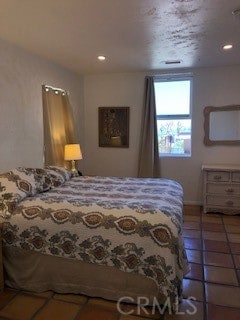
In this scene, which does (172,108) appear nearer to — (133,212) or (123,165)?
(123,165)

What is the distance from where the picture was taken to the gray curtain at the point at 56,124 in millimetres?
3793

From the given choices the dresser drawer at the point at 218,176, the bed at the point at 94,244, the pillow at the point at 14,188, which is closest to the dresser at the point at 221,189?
the dresser drawer at the point at 218,176

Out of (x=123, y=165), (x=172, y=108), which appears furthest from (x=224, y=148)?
(x=123, y=165)

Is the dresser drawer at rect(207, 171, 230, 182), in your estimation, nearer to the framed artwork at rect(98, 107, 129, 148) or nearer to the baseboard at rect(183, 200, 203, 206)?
the baseboard at rect(183, 200, 203, 206)

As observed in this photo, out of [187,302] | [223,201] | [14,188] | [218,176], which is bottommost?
[187,302]

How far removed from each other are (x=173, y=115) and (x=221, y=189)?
152cm

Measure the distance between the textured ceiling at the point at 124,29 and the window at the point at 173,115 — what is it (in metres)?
0.78

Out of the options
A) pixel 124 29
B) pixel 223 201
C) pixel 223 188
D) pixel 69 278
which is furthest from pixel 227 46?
pixel 69 278

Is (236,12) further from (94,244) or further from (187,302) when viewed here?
(187,302)

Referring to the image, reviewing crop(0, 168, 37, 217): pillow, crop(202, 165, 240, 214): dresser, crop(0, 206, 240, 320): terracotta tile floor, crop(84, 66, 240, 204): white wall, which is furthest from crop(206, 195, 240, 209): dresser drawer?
crop(0, 168, 37, 217): pillow

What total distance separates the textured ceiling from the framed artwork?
3.52ft

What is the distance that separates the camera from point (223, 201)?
4195 mm

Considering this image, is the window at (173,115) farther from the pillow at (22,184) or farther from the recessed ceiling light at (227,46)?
the pillow at (22,184)

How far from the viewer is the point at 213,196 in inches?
167
